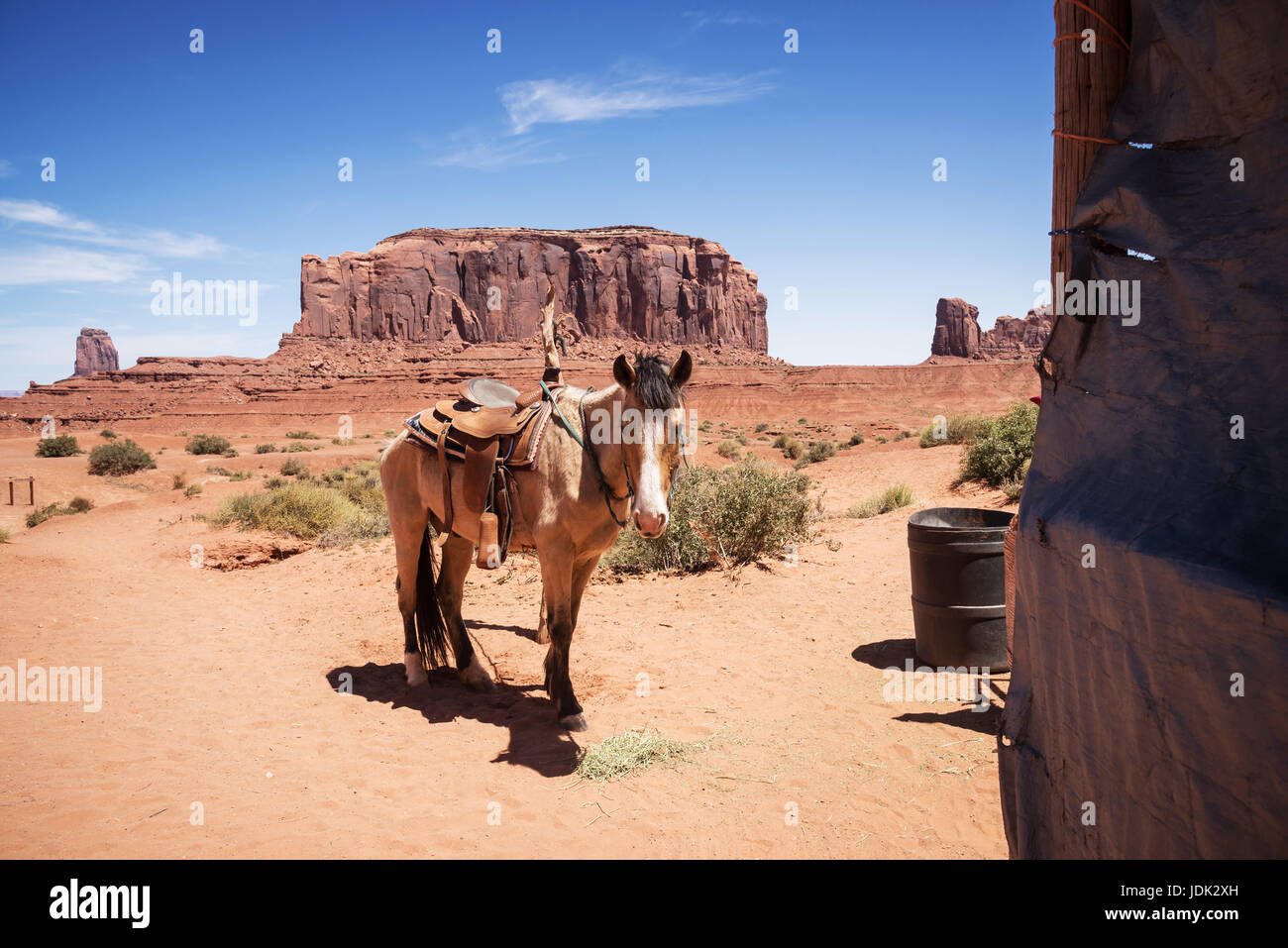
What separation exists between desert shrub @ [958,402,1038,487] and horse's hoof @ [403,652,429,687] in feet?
38.7

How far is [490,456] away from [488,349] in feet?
289

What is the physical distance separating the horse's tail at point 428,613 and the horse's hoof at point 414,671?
2.6 inches

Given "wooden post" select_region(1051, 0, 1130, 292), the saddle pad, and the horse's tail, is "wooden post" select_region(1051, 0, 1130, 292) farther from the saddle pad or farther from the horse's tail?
the horse's tail

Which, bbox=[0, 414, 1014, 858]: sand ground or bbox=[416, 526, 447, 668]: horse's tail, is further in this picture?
bbox=[416, 526, 447, 668]: horse's tail

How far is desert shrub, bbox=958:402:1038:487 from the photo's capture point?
1346 centimetres

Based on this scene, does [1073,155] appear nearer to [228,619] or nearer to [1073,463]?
[1073,463]

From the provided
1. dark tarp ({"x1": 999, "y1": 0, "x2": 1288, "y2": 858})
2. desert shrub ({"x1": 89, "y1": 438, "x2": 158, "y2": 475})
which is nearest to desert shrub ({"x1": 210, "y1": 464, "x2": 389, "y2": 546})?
dark tarp ({"x1": 999, "y1": 0, "x2": 1288, "y2": 858})

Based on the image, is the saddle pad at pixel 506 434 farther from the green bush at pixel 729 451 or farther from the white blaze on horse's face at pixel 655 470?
the green bush at pixel 729 451

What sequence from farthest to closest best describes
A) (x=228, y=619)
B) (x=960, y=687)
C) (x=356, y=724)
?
(x=228, y=619) → (x=960, y=687) → (x=356, y=724)

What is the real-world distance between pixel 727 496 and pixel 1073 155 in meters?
6.89

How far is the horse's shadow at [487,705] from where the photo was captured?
4.44m

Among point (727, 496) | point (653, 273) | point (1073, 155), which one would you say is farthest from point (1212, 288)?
point (653, 273)

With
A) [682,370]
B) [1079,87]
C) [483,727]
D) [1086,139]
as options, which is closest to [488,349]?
[483,727]

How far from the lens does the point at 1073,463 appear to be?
2.24 m
